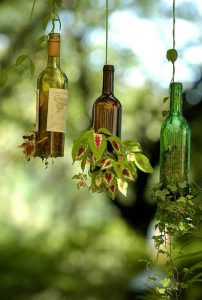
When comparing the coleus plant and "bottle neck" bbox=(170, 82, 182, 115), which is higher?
"bottle neck" bbox=(170, 82, 182, 115)

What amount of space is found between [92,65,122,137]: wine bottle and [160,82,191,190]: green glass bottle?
135mm

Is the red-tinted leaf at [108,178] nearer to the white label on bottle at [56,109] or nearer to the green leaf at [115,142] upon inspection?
the green leaf at [115,142]

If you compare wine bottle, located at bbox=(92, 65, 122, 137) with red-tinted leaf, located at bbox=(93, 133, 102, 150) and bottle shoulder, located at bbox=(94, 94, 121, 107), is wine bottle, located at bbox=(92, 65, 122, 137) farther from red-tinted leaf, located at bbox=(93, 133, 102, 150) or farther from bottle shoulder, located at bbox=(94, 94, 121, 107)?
red-tinted leaf, located at bbox=(93, 133, 102, 150)

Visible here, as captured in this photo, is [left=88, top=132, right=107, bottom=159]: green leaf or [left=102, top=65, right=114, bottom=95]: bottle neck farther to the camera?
[left=102, top=65, right=114, bottom=95]: bottle neck

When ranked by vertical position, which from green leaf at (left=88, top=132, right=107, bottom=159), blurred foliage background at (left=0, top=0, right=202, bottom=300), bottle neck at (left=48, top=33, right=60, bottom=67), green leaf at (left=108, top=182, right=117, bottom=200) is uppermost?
blurred foliage background at (left=0, top=0, right=202, bottom=300)

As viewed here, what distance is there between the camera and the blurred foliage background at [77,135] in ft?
14.3

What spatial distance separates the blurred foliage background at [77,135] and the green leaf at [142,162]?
260 cm


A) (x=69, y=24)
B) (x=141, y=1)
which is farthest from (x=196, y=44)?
(x=69, y=24)

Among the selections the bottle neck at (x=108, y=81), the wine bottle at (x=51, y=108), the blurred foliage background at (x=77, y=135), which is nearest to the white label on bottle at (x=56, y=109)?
the wine bottle at (x=51, y=108)

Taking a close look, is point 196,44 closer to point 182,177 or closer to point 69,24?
point 69,24

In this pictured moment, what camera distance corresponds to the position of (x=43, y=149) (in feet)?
5.67

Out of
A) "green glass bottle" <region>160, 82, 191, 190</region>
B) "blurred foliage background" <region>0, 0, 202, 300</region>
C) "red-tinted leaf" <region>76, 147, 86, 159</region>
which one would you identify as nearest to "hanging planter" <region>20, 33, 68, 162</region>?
"red-tinted leaf" <region>76, 147, 86, 159</region>

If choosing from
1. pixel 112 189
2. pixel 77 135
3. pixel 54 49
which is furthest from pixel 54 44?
pixel 77 135

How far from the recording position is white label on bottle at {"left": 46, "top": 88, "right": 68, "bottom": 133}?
170cm
